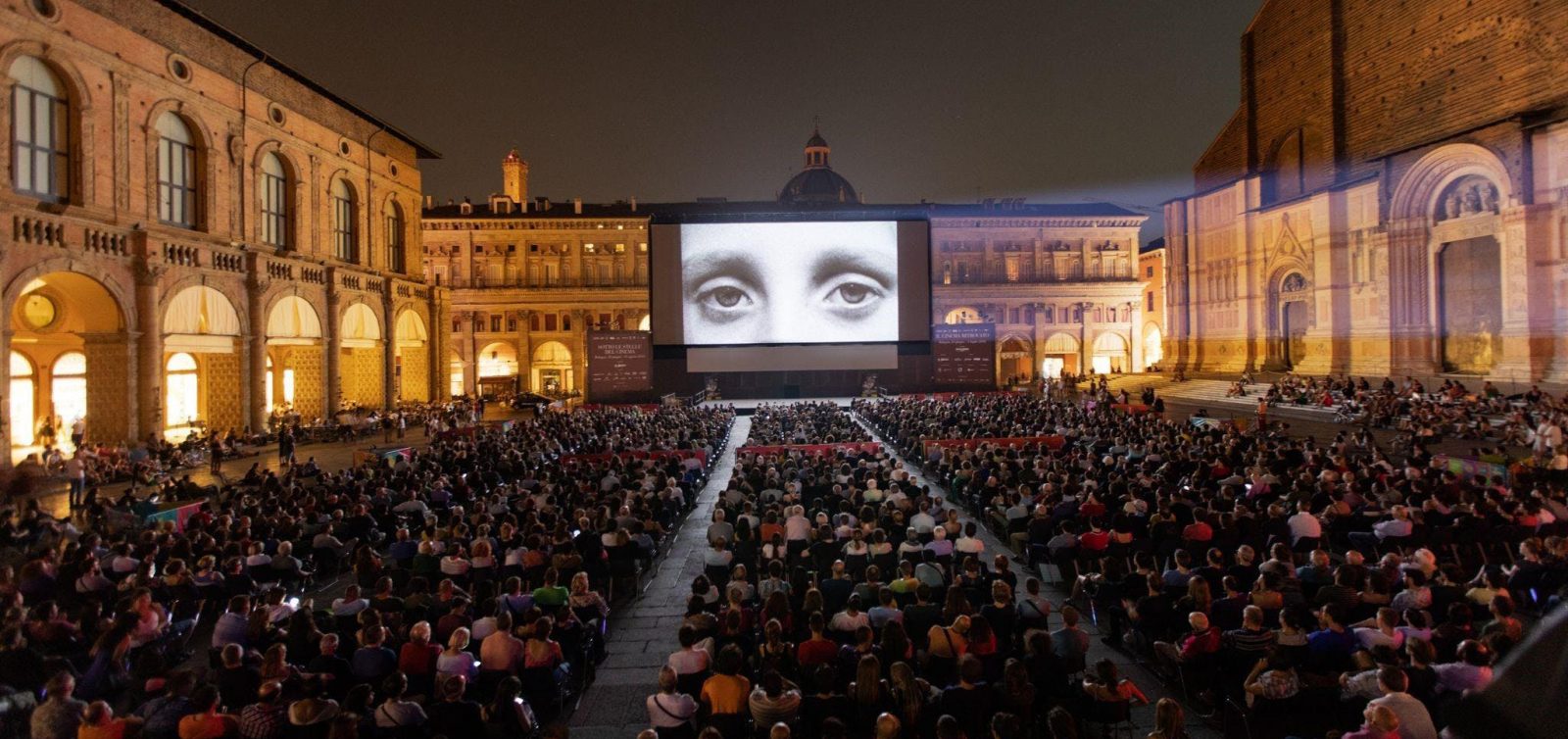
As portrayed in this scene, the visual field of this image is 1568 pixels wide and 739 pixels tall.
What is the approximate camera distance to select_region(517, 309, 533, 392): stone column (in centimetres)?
5678

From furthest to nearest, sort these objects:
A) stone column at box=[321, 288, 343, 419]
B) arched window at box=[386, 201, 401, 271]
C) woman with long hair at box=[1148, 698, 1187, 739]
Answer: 1. arched window at box=[386, 201, 401, 271]
2. stone column at box=[321, 288, 343, 419]
3. woman with long hair at box=[1148, 698, 1187, 739]

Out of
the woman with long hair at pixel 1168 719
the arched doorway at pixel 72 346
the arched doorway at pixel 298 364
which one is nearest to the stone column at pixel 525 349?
the arched doorway at pixel 298 364

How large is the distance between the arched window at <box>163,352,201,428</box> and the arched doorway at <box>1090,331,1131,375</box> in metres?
54.2

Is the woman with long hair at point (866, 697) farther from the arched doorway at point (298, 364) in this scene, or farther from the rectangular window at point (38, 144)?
the arched doorway at point (298, 364)

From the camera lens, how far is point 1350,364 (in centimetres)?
3322

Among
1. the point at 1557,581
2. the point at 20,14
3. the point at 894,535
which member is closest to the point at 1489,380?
the point at 1557,581

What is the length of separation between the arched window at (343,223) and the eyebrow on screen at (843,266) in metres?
21.0

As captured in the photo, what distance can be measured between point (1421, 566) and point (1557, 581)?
69.4 inches

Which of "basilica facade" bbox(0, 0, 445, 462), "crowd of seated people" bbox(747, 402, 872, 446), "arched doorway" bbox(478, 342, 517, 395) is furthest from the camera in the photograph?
"arched doorway" bbox(478, 342, 517, 395)

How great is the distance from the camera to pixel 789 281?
3634 centimetres

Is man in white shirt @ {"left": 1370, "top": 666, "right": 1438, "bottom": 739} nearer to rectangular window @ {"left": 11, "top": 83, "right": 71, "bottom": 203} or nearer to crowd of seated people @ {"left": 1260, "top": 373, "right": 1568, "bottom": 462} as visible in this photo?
crowd of seated people @ {"left": 1260, "top": 373, "right": 1568, "bottom": 462}

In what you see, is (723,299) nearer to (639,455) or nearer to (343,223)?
(343,223)

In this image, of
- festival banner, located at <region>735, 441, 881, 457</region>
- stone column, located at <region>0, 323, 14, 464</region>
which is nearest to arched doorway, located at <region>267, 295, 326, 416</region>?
stone column, located at <region>0, 323, 14, 464</region>

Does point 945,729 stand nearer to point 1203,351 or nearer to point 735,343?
point 735,343
